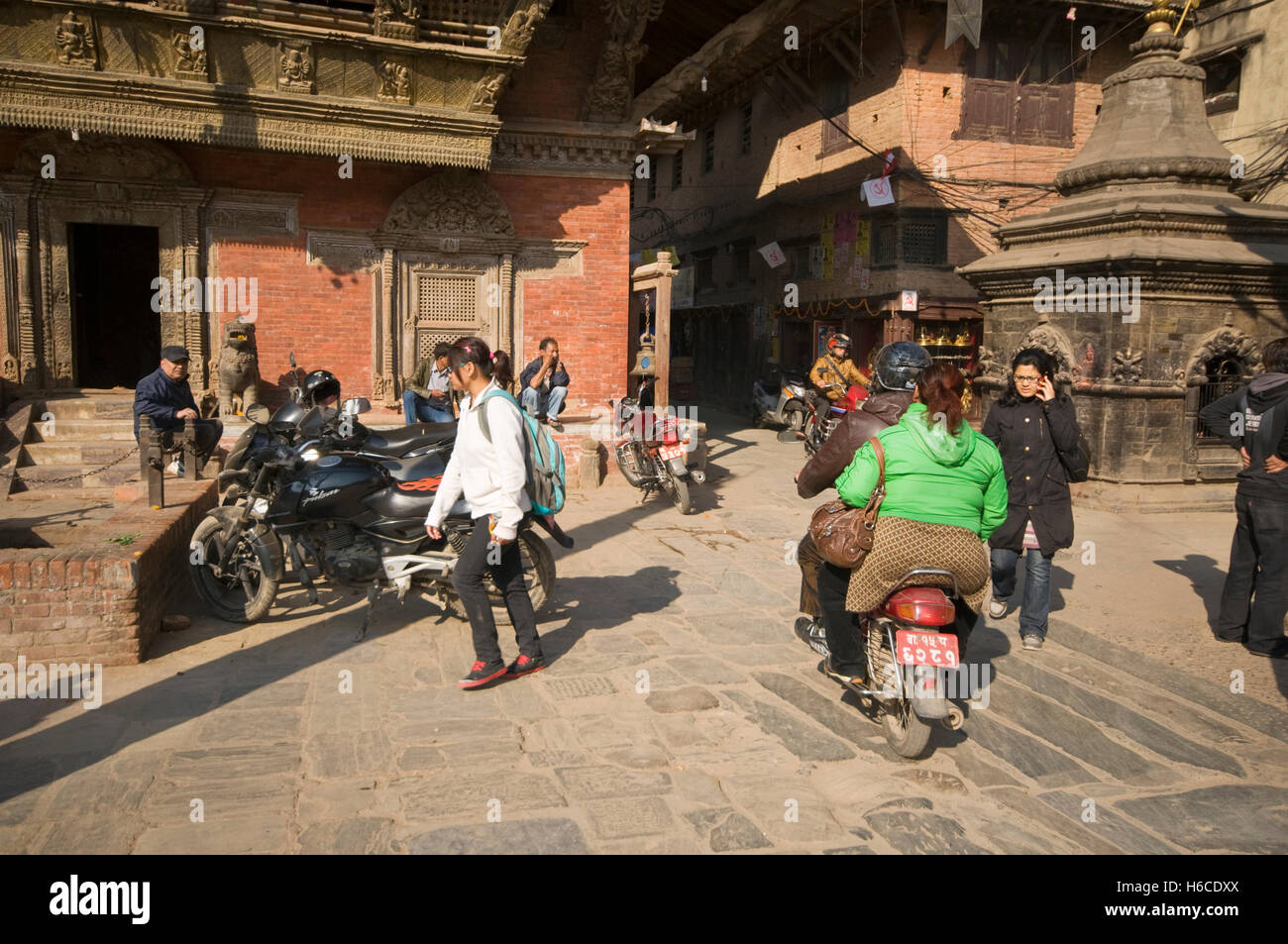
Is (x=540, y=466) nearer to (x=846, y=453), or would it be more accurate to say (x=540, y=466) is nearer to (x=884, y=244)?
(x=846, y=453)

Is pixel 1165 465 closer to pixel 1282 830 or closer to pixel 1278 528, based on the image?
pixel 1278 528

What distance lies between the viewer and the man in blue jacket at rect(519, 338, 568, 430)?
11891 mm

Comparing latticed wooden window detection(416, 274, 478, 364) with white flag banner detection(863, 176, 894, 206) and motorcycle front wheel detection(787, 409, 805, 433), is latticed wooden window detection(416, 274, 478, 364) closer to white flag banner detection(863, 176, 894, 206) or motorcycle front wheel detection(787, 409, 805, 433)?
motorcycle front wheel detection(787, 409, 805, 433)

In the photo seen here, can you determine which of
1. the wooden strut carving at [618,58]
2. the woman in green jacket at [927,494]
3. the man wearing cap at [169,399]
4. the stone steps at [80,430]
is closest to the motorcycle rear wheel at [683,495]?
the man wearing cap at [169,399]

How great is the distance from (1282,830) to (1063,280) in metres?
8.36

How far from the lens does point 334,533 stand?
251 inches

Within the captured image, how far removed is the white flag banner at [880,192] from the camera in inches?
765

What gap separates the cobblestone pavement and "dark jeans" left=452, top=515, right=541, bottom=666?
0.27 meters

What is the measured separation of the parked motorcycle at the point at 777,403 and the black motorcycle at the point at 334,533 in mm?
13144

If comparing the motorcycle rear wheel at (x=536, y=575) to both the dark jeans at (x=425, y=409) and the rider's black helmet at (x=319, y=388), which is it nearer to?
the rider's black helmet at (x=319, y=388)

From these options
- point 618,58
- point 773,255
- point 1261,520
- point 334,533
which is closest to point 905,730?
point 1261,520

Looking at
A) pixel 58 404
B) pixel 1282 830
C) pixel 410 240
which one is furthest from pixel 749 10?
pixel 1282 830

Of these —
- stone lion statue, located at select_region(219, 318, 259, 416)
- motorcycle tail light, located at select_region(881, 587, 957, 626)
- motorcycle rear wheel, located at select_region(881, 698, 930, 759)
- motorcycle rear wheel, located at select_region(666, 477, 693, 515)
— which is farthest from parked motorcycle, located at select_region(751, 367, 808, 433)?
motorcycle tail light, located at select_region(881, 587, 957, 626)

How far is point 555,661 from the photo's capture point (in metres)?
5.90
